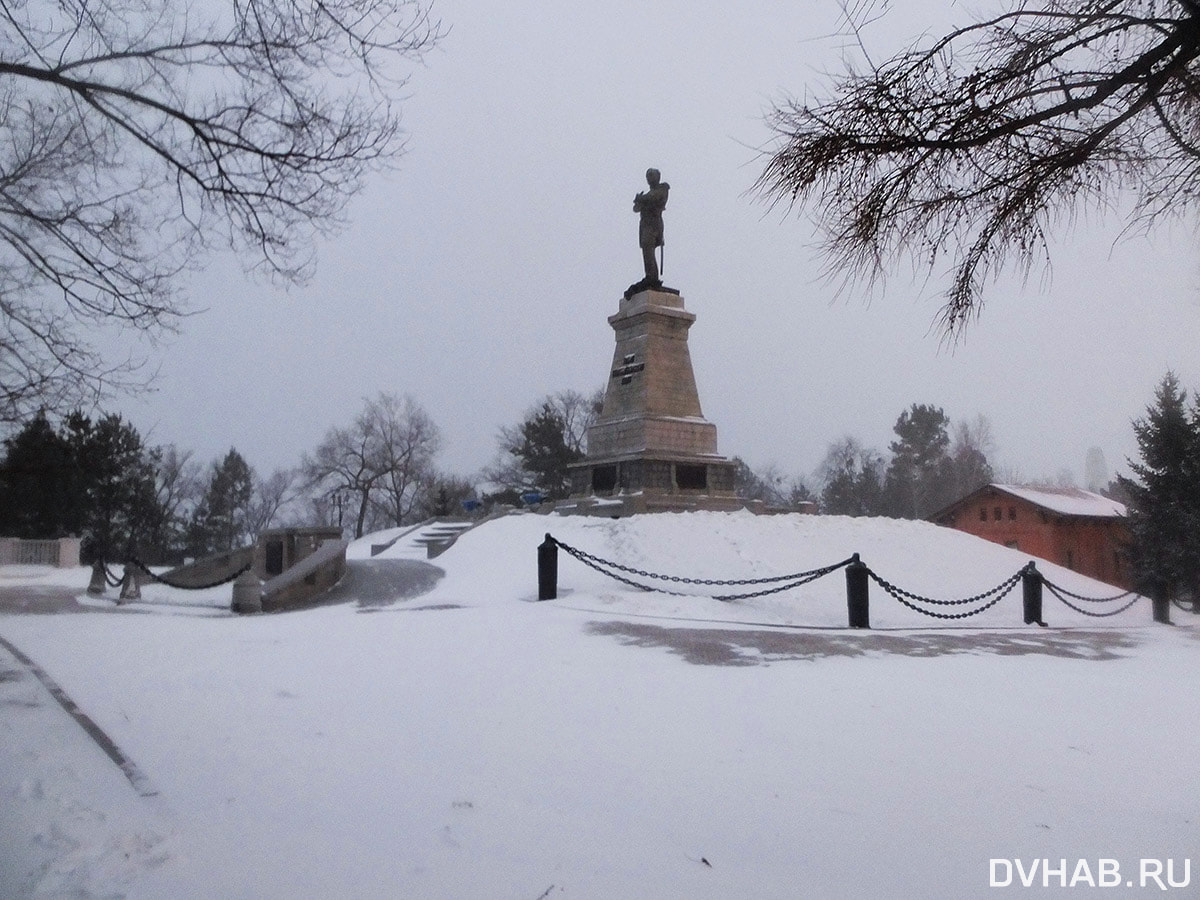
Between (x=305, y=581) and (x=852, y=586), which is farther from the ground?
(x=852, y=586)

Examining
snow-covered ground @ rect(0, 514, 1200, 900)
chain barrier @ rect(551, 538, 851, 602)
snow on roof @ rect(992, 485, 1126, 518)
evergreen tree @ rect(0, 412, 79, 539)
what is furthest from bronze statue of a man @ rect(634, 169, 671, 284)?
evergreen tree @ rect(0, 412, 79, 539)

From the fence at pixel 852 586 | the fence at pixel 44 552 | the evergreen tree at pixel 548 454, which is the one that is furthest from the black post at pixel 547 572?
the evergreen tree at pixel 548 454

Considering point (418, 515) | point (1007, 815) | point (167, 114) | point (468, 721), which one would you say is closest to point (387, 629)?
point (468, 721)

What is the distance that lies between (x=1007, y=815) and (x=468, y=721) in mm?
3118

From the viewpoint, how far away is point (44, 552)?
27797mm

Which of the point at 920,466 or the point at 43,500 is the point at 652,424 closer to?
the point at 43,500

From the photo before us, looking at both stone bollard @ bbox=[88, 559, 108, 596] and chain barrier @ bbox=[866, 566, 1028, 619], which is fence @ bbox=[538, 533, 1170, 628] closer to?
chain barrier @ bbox=[866, 566, 1028, 619]

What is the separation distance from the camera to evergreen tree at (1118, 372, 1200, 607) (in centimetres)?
1916

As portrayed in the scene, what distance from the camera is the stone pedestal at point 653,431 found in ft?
63.7

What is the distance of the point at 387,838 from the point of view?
362 centimetres

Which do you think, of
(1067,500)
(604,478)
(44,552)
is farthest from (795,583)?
(44,552)

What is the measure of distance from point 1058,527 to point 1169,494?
8446mm

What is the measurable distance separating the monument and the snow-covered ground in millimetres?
9514

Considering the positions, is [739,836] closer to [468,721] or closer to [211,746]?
[468,721]
